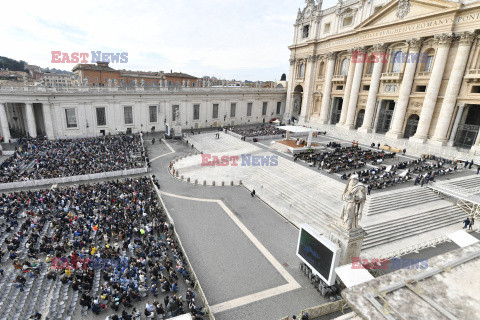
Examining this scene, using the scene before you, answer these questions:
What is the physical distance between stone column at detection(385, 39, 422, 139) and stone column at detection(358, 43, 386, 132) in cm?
356

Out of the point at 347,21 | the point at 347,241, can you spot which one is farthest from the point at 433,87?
the point at 347,241

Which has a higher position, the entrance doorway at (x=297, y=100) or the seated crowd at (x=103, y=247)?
the entrance doorway at (x=297, y=100)

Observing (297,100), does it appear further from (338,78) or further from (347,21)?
(347,21)

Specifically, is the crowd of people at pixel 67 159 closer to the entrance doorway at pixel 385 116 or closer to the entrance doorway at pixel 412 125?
the entrance doorway at pixel 385 116

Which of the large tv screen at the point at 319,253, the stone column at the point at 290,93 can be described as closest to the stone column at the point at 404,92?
the stone column at the point at 290,93

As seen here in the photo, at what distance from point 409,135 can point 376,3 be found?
68.4 feet

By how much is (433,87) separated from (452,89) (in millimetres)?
1965

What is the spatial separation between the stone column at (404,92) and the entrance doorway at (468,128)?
6.37 meters

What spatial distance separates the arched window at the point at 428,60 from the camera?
108 feet

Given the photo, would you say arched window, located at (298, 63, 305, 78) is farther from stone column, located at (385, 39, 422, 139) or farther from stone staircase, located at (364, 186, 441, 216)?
stone staircase, located at (364, 186, 441, 216)

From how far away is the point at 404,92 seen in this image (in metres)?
34.4

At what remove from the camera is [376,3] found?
37938 mm

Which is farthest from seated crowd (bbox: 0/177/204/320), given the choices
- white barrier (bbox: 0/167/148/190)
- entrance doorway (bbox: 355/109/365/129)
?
entrance doorway (bbox: 355/109/365/129)

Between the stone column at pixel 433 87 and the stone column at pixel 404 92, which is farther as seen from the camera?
the stone column at pixel 404 92
